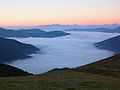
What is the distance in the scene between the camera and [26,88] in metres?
27.0

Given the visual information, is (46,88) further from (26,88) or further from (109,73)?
(109,73)

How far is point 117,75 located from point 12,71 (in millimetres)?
66134

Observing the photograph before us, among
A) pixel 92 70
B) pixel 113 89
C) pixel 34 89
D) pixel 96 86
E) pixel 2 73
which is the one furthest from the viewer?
pixel 2 73

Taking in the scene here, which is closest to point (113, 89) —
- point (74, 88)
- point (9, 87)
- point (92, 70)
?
point (74, 88)

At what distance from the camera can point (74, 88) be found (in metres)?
28.2

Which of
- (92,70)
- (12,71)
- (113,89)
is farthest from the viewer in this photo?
(12,71)

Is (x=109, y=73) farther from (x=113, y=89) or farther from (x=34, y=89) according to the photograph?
(x=34, y=89)

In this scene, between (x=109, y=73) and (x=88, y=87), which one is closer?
(x=88, y=87)

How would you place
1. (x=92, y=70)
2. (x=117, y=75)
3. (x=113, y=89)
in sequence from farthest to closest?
(x=92, y=70), (x=117, y=75), (x=113, y=89)

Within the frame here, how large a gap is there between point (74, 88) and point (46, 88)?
10.4 ft

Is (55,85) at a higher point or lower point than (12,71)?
higher

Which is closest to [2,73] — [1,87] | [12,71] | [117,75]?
[12,71]

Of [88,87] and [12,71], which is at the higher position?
[88,87]

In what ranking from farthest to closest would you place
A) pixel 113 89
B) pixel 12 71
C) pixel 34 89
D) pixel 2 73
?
pixel 12 71
pixel 2 73
pixel 113 89
pixel 34 89
